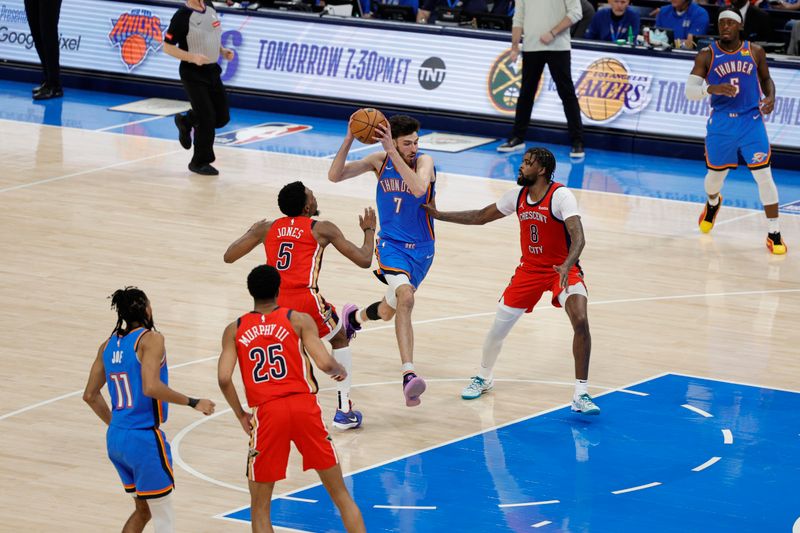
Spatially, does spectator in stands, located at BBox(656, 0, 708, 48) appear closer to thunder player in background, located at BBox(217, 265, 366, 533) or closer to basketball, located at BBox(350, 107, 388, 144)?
basketball, located at BBox(350, 107, 388, 144)

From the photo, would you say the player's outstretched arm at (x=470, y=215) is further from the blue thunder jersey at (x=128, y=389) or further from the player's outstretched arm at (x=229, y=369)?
the blue thunder jersey at (x=128, y=389)

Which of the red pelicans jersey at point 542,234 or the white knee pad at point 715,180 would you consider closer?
the red pelicans jersey at point 542,234

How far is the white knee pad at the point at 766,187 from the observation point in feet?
45.1

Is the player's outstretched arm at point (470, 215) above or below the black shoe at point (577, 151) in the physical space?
above

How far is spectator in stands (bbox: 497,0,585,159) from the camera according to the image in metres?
17.3

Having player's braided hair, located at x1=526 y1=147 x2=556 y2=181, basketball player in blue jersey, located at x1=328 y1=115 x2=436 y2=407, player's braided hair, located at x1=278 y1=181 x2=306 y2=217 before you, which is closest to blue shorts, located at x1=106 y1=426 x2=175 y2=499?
player's braided hair, located at x1=278 y1=181 x2=306 y2=217

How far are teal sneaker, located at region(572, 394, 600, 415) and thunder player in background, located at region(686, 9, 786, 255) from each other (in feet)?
17.0

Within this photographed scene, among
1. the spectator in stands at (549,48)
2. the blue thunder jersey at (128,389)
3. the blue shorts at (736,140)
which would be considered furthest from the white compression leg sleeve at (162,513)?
the spectator in stands at (549,48)

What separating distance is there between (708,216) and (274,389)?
8854 millimetres

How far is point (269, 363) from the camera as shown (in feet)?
21.6

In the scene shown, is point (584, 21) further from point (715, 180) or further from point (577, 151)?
point (715, 180)

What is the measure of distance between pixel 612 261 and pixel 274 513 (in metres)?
6.51

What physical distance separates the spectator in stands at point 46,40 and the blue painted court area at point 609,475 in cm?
1311

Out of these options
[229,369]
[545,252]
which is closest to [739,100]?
[545,252]
